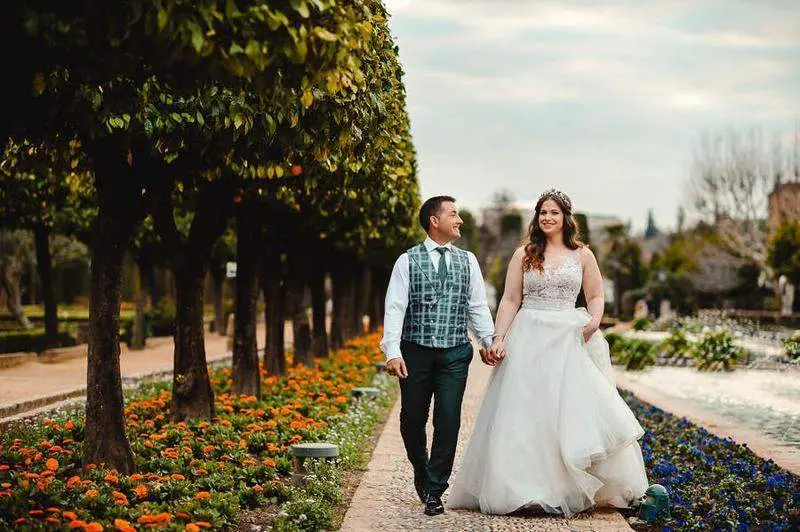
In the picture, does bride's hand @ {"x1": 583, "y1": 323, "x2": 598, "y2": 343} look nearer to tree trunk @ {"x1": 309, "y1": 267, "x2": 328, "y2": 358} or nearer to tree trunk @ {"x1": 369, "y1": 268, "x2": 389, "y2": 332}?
tree trunk @ {"x1": 309, "y1": 267, "x2": 328, "y2": 358}

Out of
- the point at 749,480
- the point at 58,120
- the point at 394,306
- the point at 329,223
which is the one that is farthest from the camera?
the point at 329,223

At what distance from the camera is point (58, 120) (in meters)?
7.09

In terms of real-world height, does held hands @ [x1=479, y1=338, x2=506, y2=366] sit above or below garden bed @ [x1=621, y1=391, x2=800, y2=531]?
above

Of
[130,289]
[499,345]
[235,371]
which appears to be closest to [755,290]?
[130,289]

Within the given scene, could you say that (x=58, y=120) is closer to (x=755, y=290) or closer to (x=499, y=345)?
(x=499, y=345)

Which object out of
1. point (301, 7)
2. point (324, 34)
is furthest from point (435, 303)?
point (301, 7)

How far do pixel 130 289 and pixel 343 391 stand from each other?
45.1m

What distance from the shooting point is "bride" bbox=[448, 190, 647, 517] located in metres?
6.53

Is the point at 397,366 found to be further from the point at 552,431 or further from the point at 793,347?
the point at 793,347

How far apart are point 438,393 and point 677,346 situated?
1709 centimetres

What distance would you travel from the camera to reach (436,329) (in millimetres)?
6590

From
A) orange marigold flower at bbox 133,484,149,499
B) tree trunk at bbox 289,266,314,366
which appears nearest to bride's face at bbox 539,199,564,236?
orange marigold flower at bbox 133,484,149,499

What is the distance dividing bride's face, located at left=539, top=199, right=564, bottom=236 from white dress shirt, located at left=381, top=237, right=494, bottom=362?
589mm

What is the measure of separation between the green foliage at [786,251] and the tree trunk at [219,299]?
73.7 feet
